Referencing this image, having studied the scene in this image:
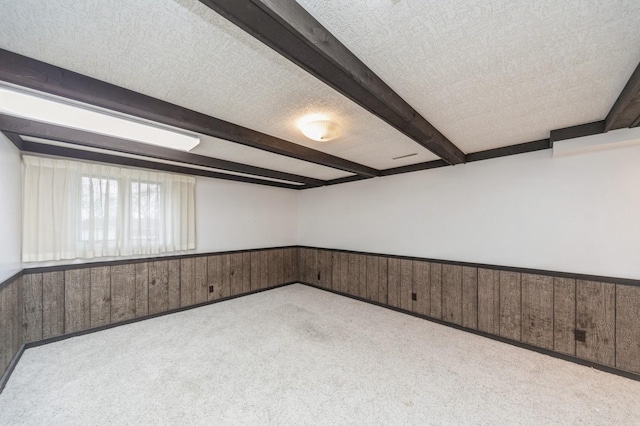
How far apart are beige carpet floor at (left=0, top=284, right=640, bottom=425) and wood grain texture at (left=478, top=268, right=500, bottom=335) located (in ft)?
0.64

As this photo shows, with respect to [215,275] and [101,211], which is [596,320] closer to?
[215,275]

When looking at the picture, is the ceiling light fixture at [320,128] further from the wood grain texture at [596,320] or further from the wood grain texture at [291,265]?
the wood grain texture at [291,265]

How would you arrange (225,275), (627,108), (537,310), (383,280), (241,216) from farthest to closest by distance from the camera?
(241,216), (225,275), (383,280), (537,310), (627,108)

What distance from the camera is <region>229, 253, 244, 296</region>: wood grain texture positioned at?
15.4 feet

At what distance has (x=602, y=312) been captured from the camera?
2455 millimetres

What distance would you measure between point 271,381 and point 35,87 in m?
2.65

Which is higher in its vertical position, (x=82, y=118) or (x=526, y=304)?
(x=82, y=118)

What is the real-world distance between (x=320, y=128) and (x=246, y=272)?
3.61 meters

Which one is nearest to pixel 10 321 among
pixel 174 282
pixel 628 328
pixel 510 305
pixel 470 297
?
pixel 174 282

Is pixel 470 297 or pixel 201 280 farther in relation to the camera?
pixel 201 280

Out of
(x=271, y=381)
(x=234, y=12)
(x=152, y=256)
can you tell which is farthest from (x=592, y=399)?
(x=152, y=256)

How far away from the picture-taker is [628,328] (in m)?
2.34

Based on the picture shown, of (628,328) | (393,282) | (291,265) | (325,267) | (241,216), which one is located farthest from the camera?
(291,265)

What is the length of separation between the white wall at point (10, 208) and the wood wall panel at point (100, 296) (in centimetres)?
71
